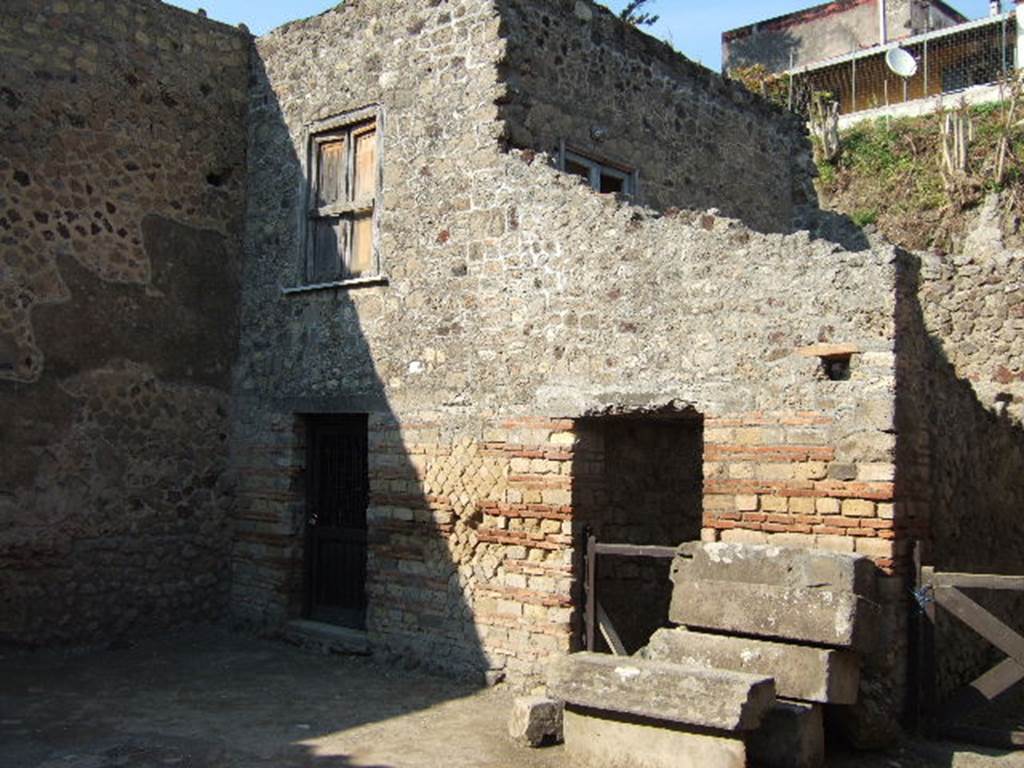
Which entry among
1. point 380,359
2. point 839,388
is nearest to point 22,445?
point 380,359

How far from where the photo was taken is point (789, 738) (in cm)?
549

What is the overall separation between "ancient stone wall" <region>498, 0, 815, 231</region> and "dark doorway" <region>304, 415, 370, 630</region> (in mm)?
3104

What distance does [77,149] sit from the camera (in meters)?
9.19

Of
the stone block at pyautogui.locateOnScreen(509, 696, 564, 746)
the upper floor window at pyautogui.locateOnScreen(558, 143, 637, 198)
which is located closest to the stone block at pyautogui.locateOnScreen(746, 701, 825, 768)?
the stone block at pyautogui.locateOnScreen(509, 696, 564, 746)

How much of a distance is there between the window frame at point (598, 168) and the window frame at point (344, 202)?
1.55m

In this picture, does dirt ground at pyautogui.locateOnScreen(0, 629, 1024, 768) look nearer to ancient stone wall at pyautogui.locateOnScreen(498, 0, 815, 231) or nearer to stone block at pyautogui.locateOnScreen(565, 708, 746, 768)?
stone block at pyautogui.locateOnScreen(565, 708, 746, 768)

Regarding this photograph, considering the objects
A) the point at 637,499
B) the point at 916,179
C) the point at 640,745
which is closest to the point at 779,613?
the point at 640,745

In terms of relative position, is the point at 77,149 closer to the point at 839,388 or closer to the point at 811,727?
the point at 839,388

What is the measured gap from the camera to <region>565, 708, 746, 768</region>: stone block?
5.30 m

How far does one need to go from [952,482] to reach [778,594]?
2.00m

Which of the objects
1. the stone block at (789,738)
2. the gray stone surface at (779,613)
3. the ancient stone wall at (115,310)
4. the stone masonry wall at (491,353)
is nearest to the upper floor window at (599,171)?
the stone masonry wall at (491,353)

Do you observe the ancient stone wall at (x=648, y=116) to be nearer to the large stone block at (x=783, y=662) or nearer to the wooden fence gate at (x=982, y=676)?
the large stone block at (x=783, y=662)

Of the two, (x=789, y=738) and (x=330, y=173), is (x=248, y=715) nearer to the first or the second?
(x=789, y=738)

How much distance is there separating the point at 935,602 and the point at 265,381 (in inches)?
239
